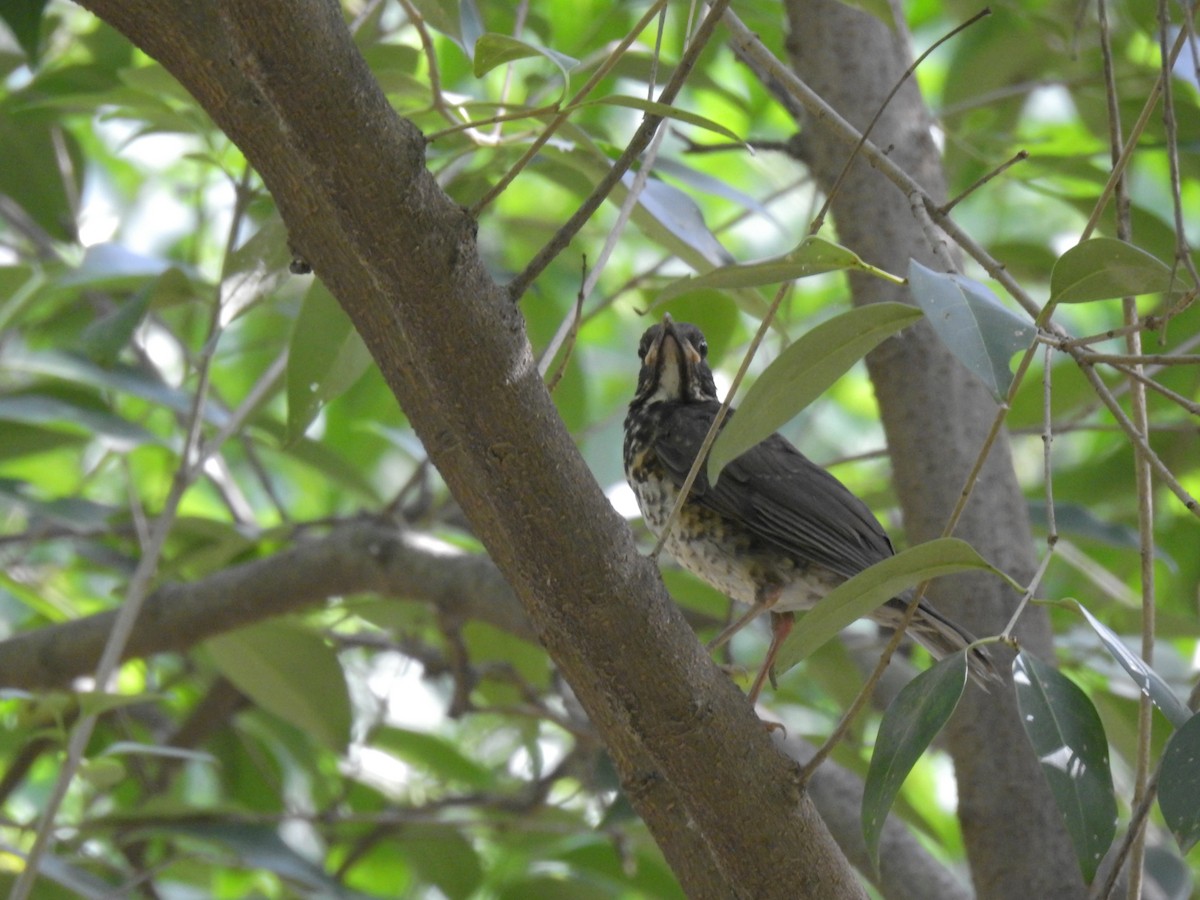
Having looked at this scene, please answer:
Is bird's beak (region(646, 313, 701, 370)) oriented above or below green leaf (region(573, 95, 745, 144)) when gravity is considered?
above

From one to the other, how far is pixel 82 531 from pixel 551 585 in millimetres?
1983

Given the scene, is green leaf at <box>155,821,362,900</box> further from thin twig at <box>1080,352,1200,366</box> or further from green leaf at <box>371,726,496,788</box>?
thin twig at <box>1080,352,1200,366</box>

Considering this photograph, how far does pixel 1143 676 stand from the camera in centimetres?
128

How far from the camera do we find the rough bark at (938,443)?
225cm

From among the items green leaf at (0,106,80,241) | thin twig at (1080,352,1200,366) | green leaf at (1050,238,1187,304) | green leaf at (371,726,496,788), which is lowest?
thin twig at (1080,352,1200,366)

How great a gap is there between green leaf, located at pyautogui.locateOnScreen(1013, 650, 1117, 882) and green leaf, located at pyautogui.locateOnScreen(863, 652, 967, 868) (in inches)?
2.7

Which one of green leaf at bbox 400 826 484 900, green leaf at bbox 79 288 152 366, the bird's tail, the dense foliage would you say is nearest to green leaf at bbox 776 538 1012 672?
the dense foliage

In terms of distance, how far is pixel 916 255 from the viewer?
8.59ft

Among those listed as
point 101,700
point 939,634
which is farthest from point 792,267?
point 101,700

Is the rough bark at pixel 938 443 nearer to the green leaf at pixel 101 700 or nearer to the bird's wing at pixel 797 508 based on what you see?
the bird's wing at pixel 797 508

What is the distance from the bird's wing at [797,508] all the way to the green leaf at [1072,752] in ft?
3.45

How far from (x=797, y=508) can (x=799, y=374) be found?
1235 mm

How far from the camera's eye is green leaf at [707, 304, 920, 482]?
1.25 meters

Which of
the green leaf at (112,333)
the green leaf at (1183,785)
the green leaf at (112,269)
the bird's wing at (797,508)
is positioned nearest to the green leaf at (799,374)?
the green leaf at (1183,785)
